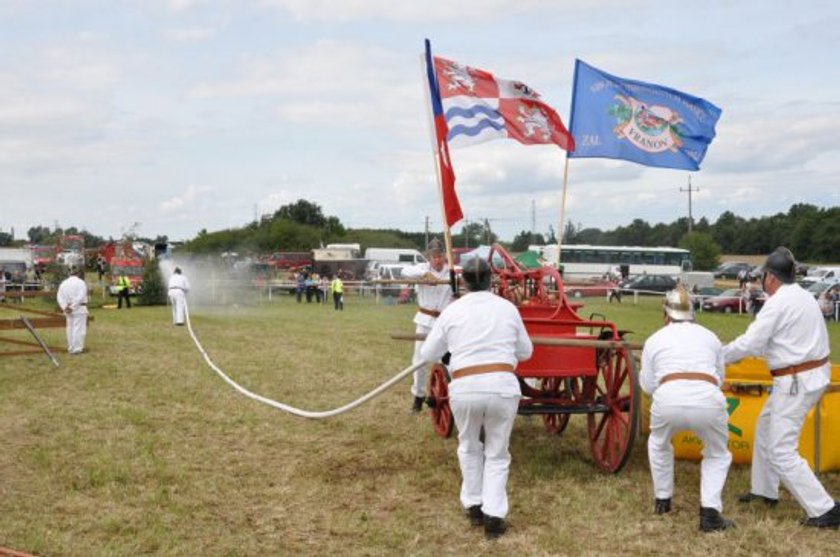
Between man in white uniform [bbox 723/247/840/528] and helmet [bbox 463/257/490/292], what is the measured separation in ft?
5.90

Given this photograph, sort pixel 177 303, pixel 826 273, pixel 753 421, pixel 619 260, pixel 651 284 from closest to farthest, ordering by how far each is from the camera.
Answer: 1. pixel 753 421
2. pixel 177 303
3. pixel 651 284
4. pixel 826 273
5. pixel 619 260

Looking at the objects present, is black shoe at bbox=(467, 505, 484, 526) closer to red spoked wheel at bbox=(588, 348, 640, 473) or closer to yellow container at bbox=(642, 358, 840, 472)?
red spoked wheel at bbox=(588, 348, 640, 473)

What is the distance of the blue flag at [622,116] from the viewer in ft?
30.6

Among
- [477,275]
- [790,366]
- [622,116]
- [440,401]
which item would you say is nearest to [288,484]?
[440,401]

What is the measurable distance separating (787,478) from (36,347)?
14.1m

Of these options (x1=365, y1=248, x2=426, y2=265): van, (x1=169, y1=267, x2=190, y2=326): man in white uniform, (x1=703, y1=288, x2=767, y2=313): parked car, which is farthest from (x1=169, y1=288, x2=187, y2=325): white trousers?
(x1=365, y1=248, x2=426, y2=265): van

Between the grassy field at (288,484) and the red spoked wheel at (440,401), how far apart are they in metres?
0.17

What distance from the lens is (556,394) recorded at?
8062 millimetres

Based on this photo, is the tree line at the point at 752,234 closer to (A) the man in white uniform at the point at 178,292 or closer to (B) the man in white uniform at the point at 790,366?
(A) the man in white uniform at the point at 178,292

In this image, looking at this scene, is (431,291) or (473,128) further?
(431,291)

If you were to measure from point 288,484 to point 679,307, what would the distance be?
3437 millimetres

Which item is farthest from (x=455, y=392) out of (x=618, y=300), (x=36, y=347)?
(x=618, y=300)

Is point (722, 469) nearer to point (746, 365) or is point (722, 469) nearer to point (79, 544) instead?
point (746, 365)

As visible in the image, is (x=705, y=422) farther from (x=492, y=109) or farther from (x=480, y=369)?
(x=492, y=109)
